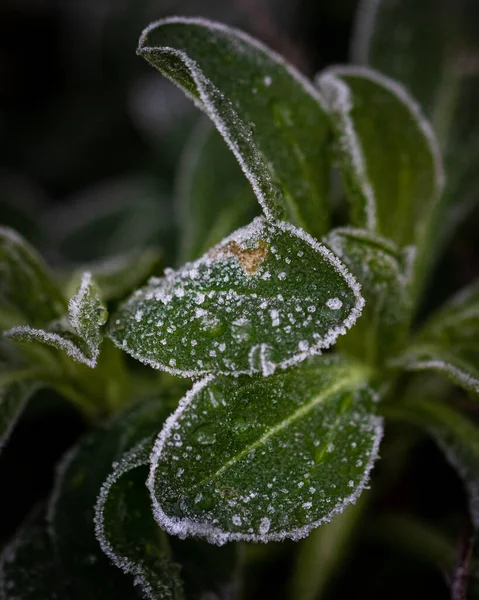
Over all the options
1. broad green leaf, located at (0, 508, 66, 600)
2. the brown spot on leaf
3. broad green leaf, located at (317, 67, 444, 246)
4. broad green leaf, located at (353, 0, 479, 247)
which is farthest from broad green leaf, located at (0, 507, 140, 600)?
broad green leaf, located at (353, 0, 479, 247)

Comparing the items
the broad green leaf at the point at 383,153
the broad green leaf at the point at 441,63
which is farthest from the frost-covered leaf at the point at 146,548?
the broad green leaf at the point at 441,63

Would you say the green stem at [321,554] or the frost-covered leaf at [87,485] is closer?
the frost-covered leaf at [87,485]

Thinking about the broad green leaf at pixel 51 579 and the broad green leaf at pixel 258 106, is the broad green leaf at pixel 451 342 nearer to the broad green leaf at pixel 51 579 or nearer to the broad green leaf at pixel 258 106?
the broad green leaf at pixel 258 106

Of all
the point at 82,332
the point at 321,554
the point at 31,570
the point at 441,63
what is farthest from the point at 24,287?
the point at 441,63

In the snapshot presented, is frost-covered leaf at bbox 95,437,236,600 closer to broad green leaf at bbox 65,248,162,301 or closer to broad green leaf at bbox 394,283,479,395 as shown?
broad green leaf at bbox 65,248,162,301

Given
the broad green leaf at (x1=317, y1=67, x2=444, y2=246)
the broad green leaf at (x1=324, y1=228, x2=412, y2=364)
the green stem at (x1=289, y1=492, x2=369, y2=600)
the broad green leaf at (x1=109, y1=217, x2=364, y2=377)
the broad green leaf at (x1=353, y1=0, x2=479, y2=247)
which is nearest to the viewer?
the broad green leaf at (x1=109, y1=217, x2=364, y2=377)

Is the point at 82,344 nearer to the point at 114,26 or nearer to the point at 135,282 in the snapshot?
the point at 135,282
